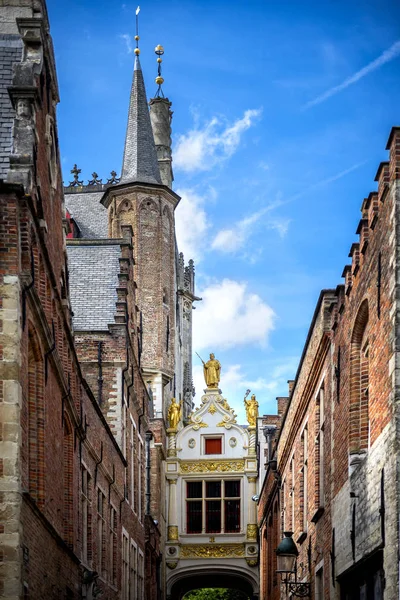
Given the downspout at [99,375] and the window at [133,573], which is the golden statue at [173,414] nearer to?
the window at [133,573]

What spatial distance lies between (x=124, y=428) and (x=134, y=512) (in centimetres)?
363

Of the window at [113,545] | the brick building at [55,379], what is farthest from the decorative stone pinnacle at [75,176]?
the window at [113,545]

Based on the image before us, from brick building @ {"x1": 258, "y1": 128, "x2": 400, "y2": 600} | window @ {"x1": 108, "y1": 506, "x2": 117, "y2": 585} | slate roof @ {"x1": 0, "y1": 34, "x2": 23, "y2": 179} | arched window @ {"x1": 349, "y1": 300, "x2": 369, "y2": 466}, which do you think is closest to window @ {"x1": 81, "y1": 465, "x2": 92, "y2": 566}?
window @ {"x1": 108, "y1": 506, "x2": 117, "y2": 585}

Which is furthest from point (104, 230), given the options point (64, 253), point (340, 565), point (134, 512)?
point (340, 565)

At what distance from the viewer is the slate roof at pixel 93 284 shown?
116ft

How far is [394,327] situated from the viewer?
13625 mm

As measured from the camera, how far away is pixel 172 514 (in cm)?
5903

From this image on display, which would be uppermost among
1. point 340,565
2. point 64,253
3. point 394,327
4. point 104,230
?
point 104,230

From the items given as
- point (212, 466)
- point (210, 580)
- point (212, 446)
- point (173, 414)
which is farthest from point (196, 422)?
point (210, 580)

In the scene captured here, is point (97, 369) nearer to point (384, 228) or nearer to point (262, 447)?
point (384, 228)

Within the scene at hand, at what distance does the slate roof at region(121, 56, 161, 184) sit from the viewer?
206 ft

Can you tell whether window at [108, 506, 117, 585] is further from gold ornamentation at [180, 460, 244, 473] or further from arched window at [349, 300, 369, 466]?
gold ornamentation at [180, 460, 244, 473]

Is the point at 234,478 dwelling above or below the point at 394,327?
above

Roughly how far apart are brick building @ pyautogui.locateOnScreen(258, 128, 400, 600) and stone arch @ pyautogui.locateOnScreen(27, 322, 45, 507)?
4.23 meters
